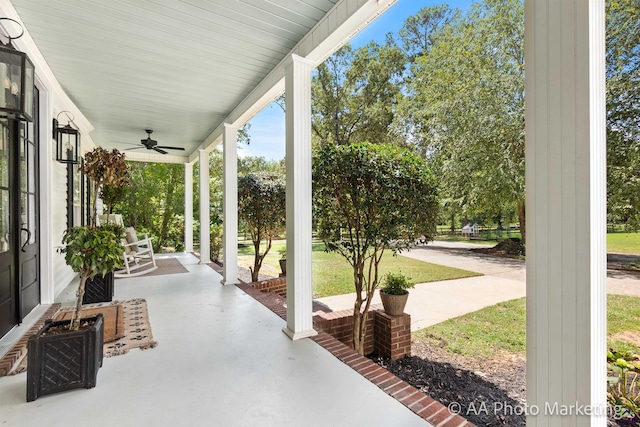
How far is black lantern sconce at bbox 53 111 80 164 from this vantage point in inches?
158

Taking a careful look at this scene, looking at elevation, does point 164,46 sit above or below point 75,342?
above

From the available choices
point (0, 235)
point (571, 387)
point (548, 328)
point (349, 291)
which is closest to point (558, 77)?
point (548, 328)

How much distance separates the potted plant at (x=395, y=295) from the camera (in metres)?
3.20

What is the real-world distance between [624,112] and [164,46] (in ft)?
14.6

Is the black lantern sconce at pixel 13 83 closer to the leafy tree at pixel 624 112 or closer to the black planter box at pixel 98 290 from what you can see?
the black planter box at pixel 98 290

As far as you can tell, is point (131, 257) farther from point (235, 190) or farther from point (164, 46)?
point (164, 46)

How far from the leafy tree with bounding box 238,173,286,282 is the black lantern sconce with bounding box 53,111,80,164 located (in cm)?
241

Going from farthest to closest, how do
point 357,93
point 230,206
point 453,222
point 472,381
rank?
point 357,93, point 453,222, point 230,206, point 472,381

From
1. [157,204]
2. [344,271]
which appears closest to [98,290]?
[344,271]

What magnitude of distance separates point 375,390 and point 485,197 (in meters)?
4.17

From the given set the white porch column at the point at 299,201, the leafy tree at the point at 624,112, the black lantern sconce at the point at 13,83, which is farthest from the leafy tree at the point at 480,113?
the black lantern sconce at the point at 13,83

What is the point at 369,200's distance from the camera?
3.01 metres

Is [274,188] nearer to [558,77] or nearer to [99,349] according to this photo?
[99,349]

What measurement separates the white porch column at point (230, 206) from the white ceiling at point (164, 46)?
58cm
